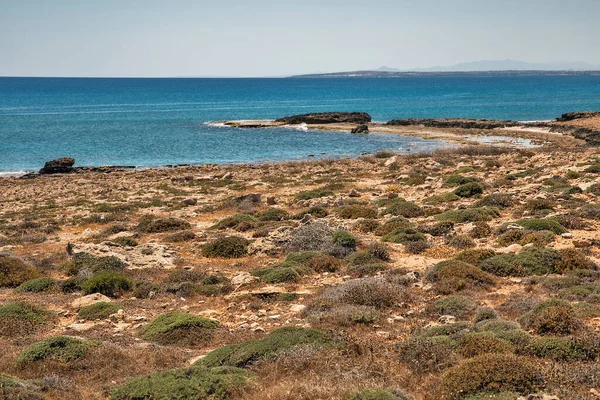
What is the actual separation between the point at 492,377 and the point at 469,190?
19.9m

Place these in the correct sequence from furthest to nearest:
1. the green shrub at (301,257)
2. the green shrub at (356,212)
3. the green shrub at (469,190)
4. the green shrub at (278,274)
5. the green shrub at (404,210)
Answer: the green shrub at (469,190), the green shrub at (356,212), the green shrub at (404,210), the green shrub at (301,257), the green shrub at (278,274)

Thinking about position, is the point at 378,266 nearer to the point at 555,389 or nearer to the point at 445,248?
the point at 445,248

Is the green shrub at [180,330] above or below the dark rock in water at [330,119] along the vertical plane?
below

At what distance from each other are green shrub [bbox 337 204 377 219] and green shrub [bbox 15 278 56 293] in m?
12.2

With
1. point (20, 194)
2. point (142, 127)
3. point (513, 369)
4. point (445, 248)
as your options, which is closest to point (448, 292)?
point (445, 248)

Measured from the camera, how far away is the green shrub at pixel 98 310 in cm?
1266

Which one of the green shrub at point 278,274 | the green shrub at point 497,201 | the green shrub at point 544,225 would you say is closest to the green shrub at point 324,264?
the green shrub at point 278,274

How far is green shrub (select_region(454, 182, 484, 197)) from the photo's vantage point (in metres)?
26.0

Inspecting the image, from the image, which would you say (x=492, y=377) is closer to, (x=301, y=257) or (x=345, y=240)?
(x=301, y=257)

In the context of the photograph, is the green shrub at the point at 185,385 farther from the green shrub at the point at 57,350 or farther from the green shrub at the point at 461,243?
the green shrub at the point at 461,243

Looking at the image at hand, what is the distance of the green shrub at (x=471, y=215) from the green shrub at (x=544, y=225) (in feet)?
6.97

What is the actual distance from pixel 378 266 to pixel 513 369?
7835 millimetres

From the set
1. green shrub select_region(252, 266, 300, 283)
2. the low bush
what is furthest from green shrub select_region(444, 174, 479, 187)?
green shrub select_region(252, 266, 300, 283)

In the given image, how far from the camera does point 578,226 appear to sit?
18234 mm
